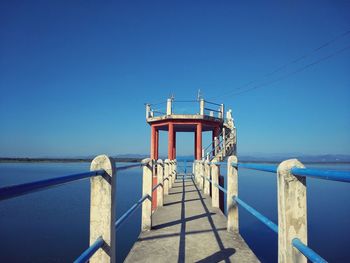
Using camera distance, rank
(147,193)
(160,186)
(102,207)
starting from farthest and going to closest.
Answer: (160,186)
(147,193)
(102,207)

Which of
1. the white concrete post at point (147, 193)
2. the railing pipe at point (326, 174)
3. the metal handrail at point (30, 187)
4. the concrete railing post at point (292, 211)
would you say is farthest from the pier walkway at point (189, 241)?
the metal handrail at point (30, 187)

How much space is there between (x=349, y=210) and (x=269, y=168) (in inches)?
992

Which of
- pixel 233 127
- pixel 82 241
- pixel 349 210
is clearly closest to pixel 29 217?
pixel 82 241

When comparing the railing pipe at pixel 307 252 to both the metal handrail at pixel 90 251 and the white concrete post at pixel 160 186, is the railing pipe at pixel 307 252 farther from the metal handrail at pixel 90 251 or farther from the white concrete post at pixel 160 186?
the white concrete post at pixel 160 186

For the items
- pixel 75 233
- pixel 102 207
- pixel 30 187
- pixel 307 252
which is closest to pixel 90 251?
pixel 102 207

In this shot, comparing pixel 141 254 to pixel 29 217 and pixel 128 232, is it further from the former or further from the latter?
pixel 29 217

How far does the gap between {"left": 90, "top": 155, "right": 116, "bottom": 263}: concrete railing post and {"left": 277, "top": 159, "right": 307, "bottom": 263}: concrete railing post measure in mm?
1273

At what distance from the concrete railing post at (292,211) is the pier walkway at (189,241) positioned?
158cm

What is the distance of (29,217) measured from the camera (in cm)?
1739

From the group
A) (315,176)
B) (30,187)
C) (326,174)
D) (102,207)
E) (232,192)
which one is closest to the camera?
(30,187)

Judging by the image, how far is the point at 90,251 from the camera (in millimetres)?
1720

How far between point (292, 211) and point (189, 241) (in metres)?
2.48

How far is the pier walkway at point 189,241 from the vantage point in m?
3.29

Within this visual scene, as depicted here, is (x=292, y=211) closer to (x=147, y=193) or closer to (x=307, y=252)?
(x=307, y=252)
